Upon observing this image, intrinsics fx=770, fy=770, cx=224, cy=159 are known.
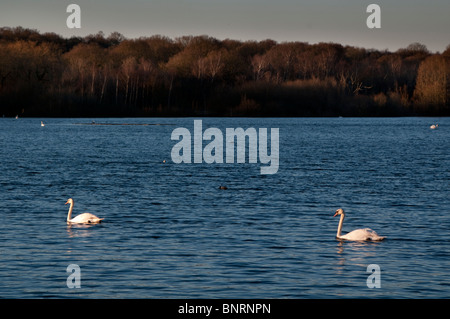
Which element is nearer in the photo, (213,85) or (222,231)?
(222,231)

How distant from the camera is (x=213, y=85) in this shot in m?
164

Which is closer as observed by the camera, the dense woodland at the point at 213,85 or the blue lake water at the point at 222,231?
the blue lake water at the point at 222,231

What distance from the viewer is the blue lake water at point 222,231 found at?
60.5ft

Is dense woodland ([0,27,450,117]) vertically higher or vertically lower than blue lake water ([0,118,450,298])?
higher

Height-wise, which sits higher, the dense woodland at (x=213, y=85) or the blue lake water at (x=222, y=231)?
the dense woodland at (x=213, y=85)

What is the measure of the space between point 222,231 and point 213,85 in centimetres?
13951

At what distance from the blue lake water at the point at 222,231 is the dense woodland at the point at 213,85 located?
94271 mm

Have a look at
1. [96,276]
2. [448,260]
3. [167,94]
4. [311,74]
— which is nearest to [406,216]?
[448,260]

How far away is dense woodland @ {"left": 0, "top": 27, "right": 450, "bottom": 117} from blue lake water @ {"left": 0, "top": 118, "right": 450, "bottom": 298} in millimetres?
94271

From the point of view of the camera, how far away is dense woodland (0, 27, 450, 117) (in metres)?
146

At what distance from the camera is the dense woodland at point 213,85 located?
146 metres

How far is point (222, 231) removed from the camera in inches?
1017
